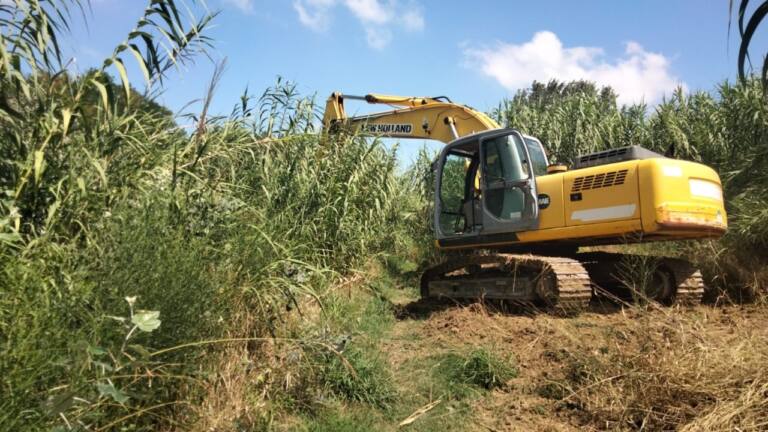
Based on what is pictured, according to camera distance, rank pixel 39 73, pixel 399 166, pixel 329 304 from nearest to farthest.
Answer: pixel 39 73, pixel 329 304, pixel 399 166

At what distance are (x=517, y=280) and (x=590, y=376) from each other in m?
2.74

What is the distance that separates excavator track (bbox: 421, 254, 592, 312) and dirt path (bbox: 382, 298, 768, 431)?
0.89m

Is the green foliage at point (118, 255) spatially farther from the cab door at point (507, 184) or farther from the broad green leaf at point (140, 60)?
the cab door at point (507, 184)

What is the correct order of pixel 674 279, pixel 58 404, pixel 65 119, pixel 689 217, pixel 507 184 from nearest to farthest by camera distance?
1. pixel 58 404
2. pixel 65 119
3. pixel 689 217
4. pixel 674 279
5. pixel 507 184

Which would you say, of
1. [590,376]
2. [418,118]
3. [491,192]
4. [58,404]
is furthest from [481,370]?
[418,118]

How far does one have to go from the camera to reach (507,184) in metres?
6.48

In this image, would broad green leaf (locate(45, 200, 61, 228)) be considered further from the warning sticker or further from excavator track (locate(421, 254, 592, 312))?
the warning sticker

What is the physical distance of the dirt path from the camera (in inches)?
111

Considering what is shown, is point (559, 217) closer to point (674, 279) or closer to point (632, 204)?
point (632, 204)

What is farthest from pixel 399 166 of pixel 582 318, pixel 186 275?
pixel 186 275

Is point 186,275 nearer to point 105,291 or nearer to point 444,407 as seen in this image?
point 105,291

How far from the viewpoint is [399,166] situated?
26.3 ft

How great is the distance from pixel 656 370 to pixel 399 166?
18.0ft

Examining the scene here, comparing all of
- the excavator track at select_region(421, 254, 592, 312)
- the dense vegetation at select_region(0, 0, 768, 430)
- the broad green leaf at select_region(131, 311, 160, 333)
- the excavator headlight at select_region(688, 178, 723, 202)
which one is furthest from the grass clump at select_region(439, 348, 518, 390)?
the excavator headlight at select_region(688, 178, 723, 202)
